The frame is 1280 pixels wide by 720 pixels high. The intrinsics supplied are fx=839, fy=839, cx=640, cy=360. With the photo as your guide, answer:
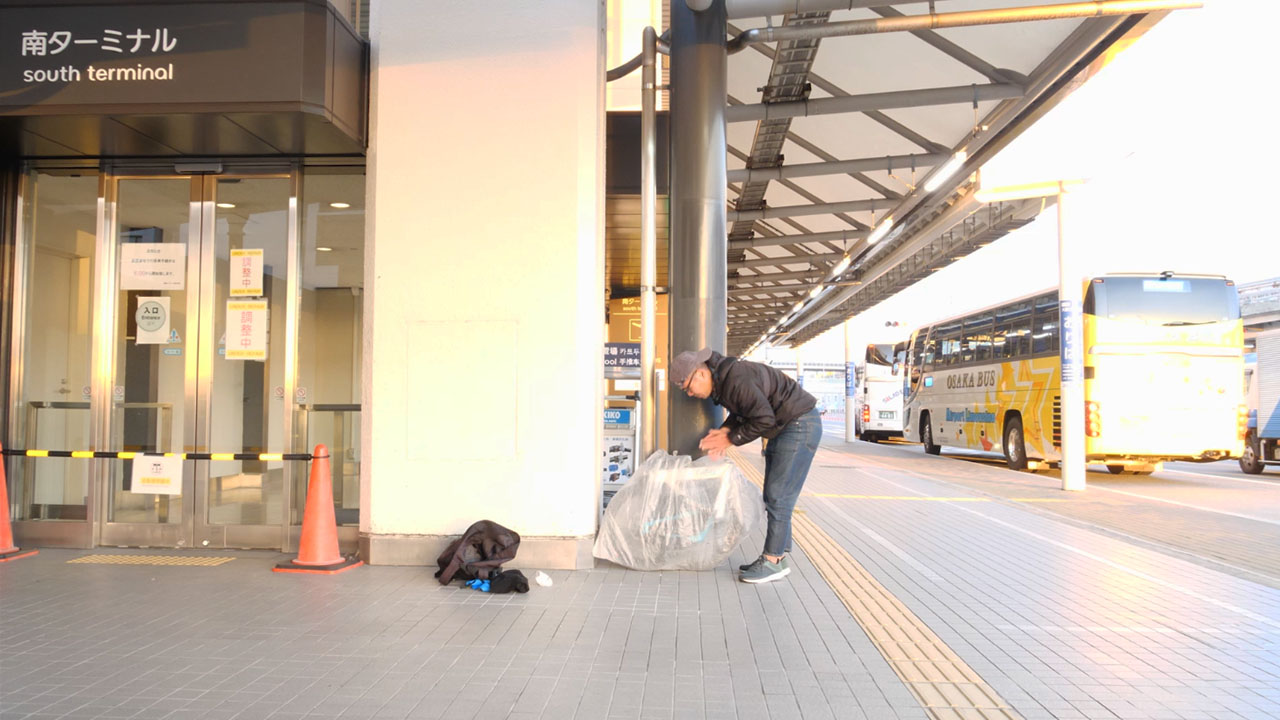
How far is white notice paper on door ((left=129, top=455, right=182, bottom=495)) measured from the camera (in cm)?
666

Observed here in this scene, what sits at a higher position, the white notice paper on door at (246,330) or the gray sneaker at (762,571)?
the white notice paper on door at (246,330)

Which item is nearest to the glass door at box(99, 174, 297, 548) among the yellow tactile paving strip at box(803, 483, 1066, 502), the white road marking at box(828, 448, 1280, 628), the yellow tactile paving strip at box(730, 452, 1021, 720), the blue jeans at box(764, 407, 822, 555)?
the blue jeans at box(764, 407, 822, 555)

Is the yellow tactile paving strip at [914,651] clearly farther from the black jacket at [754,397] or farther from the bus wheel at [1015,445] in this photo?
the bus wheel at [1015,445]

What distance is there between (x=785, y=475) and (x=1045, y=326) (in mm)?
11656

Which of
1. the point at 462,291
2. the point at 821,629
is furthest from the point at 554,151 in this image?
the point at 821,629

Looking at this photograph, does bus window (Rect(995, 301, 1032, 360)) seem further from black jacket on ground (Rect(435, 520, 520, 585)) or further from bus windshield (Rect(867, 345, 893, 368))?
bus windshield (Rect(867, 345, 893, 368))

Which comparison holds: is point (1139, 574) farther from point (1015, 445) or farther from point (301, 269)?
point (1015, 445)

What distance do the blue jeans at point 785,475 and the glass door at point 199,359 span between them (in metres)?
3.78

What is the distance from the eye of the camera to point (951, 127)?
11.6m

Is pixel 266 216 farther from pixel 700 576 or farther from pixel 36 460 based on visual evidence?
pixel 700 576

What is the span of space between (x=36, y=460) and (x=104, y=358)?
1057 millimetres

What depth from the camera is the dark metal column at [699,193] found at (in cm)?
664

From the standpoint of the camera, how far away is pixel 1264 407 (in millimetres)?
16531

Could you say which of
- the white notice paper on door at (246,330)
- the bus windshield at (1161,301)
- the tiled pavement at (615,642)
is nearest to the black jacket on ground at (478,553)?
the tiled pavement at (615,642)
